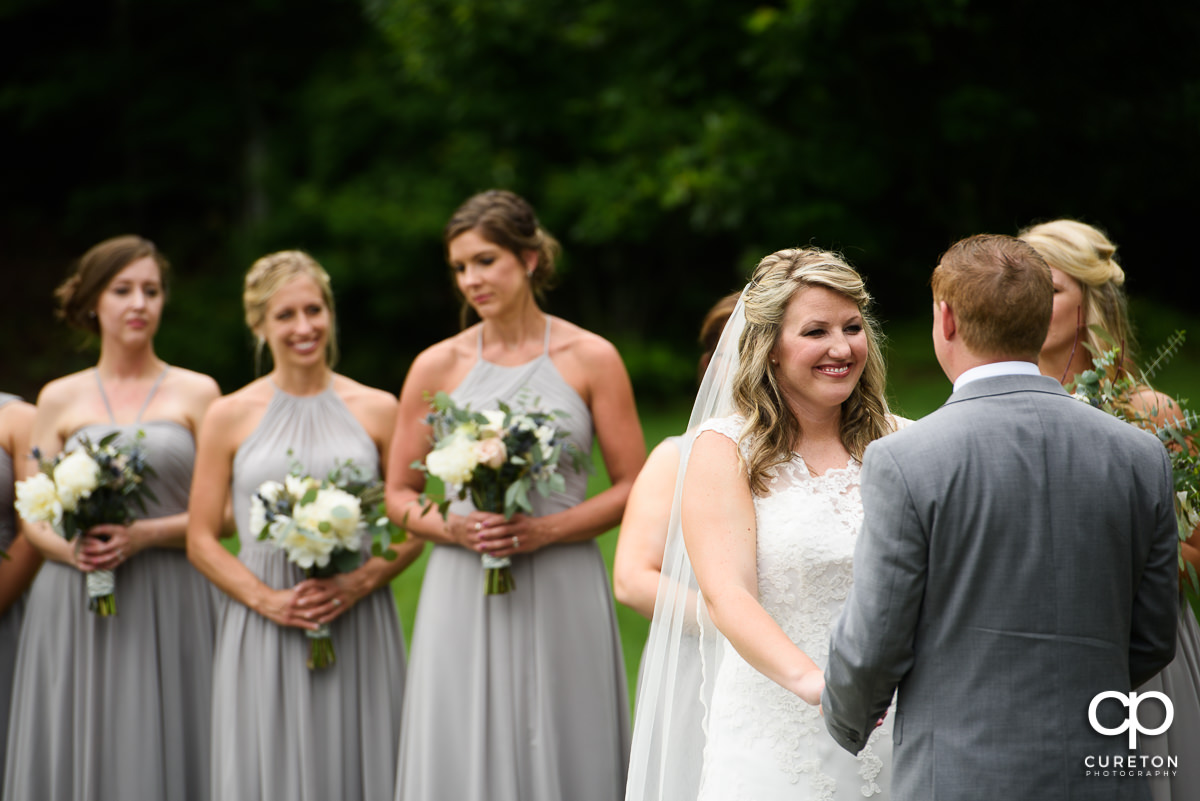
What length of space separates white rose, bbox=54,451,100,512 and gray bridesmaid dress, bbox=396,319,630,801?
57.9 inches

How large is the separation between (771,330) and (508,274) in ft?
5.63

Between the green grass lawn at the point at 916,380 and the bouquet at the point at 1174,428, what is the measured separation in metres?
7.69

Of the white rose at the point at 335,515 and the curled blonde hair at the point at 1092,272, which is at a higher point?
the curled blonde hair at the point at 1092,272

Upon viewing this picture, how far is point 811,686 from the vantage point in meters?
2.91

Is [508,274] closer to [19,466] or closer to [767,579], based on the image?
[767,579]

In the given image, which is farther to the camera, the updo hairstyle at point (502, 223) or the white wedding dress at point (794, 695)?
the updo hairstyle at point (502, 223)

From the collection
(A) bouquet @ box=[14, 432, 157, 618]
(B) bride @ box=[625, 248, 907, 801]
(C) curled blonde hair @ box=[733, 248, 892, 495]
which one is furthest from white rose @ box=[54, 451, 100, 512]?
(C) curled blonde hair @ box=[733, 248, 892, 495]

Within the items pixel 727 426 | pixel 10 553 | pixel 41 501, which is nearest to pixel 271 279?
pixel 41 501

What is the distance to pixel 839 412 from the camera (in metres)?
3.55

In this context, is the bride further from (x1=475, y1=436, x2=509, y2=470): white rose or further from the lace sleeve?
(x1=475, y1=436, x2=509, y2=470): white rose

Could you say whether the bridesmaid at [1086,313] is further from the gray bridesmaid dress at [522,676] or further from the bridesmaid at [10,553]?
the bridesmaid at [10,553]

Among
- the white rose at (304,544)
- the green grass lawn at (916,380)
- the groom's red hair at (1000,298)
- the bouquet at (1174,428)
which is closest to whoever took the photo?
the groom's red hair at (1000,298)

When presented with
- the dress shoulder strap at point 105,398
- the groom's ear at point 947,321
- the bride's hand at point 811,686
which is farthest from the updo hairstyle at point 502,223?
the bride's hand at point 811,686

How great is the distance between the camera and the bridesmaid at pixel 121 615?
4.98 metres
